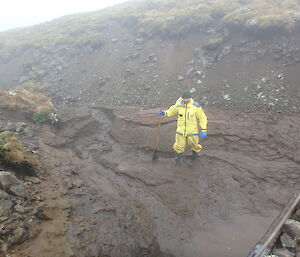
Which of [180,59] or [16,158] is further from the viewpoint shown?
[180,59]

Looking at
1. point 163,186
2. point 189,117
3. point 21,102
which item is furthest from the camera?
point 21,102

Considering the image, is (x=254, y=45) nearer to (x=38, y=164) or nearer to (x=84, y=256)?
(x=38, y=164)

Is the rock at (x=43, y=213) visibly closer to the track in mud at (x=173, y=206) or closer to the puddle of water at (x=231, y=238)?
the track in mud at (x=173, y=206)

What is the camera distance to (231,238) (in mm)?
5598

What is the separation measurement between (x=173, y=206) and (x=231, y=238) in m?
1.48

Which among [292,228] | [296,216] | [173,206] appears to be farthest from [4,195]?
[296,216]

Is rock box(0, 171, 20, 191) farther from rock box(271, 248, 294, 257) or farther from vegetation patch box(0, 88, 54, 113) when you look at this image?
vegetation patch box(0, 88, 54, 113)

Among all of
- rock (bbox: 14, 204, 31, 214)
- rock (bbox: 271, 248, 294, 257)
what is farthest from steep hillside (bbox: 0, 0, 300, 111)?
rock (bbox: 14, 204, 31, 214)

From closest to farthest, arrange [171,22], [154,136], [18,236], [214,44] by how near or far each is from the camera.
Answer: [18,236], [154,136], [214,44], [171,22]

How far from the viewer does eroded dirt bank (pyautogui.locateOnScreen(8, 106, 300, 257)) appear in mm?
5266

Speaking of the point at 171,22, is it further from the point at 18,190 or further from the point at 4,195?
the point at 4,195

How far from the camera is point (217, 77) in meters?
12.6

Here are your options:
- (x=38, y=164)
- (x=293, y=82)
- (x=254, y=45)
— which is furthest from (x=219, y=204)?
(x=254, y=45)

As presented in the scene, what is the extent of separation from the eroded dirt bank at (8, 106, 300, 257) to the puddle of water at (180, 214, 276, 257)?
2 centimetres
